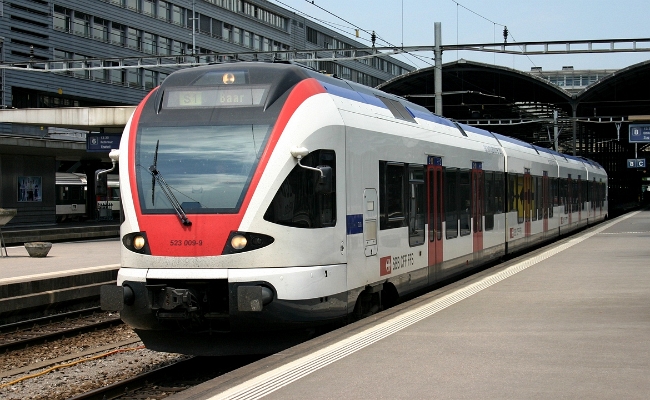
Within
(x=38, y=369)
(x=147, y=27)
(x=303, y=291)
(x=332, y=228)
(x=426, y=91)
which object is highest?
(x=147, y=27)

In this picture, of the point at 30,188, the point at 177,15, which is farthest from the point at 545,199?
the point at 177,15

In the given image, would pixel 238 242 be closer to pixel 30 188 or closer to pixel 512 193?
pixel 512 193

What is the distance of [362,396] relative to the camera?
6.65 meters

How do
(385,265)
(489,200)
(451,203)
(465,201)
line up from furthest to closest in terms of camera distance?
(489,200), (465,201), (451,203), (385,265)

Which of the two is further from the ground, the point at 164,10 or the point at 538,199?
the point at 164,10

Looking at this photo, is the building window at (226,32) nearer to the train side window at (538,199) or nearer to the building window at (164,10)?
the building window at (164,10)

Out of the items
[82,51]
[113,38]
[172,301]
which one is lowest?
[172,301]

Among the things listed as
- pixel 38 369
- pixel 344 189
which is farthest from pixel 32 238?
pixel 344 189

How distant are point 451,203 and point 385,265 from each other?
384 cm

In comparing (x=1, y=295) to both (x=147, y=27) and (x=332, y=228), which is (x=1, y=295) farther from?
(x=147, y=27)

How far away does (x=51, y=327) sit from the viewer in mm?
14727

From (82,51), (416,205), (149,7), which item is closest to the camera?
(416,205)

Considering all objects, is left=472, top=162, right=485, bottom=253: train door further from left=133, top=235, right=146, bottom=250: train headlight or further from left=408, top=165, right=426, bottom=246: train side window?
left=133, top=235, right=146, bottom=250: train headlight

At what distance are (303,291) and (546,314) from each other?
346 centimetres
